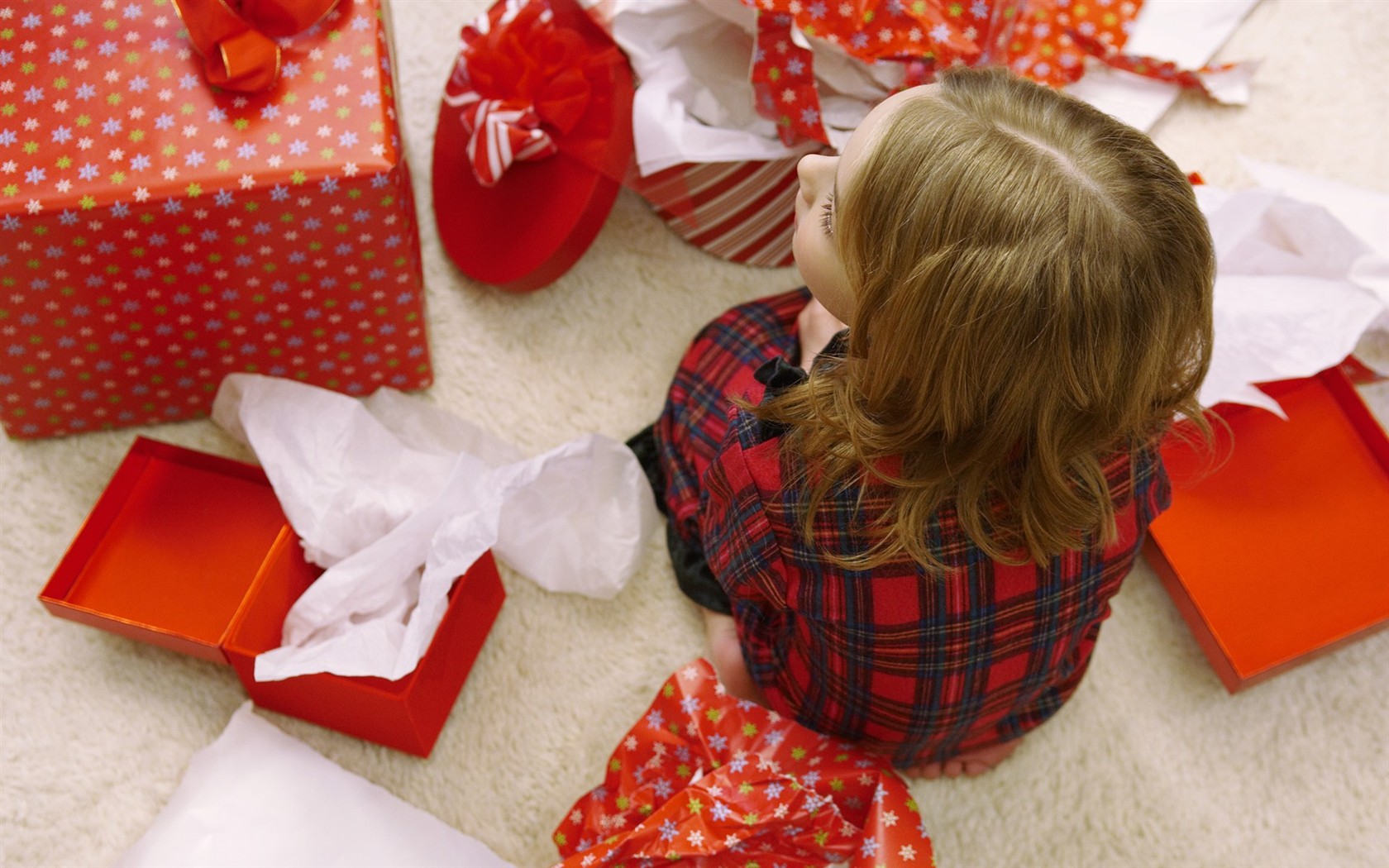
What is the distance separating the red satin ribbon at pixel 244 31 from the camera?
2.54 ft

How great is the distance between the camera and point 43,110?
0.78 meters

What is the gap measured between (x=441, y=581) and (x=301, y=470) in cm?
16

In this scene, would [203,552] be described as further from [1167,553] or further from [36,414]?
[1167,553]

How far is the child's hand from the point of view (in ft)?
2.98

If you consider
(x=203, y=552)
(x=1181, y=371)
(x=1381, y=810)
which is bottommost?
(x=1381, y=810)

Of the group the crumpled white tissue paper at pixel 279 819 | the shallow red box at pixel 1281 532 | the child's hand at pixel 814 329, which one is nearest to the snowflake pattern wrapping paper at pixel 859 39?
the child's hand at pixel 814 329

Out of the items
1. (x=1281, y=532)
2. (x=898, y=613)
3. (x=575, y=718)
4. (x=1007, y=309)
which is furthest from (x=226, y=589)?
(x=1281, y=532)

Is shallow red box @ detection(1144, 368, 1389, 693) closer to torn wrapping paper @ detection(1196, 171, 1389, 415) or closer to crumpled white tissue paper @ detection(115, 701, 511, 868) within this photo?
torn wrapping paper @ detection(1196, 171, 1389, 415)

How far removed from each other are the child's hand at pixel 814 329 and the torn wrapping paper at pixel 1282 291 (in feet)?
1.06

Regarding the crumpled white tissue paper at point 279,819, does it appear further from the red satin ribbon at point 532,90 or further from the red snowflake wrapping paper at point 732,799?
the red satin ribbon at point 532,90

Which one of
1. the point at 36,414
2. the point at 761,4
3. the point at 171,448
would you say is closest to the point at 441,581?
the point at 171,448

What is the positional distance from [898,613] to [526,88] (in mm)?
550

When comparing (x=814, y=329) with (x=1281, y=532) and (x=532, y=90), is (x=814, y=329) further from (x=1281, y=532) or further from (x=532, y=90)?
(x=1281, y=532)

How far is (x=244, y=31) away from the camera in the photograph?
2.60 feet
